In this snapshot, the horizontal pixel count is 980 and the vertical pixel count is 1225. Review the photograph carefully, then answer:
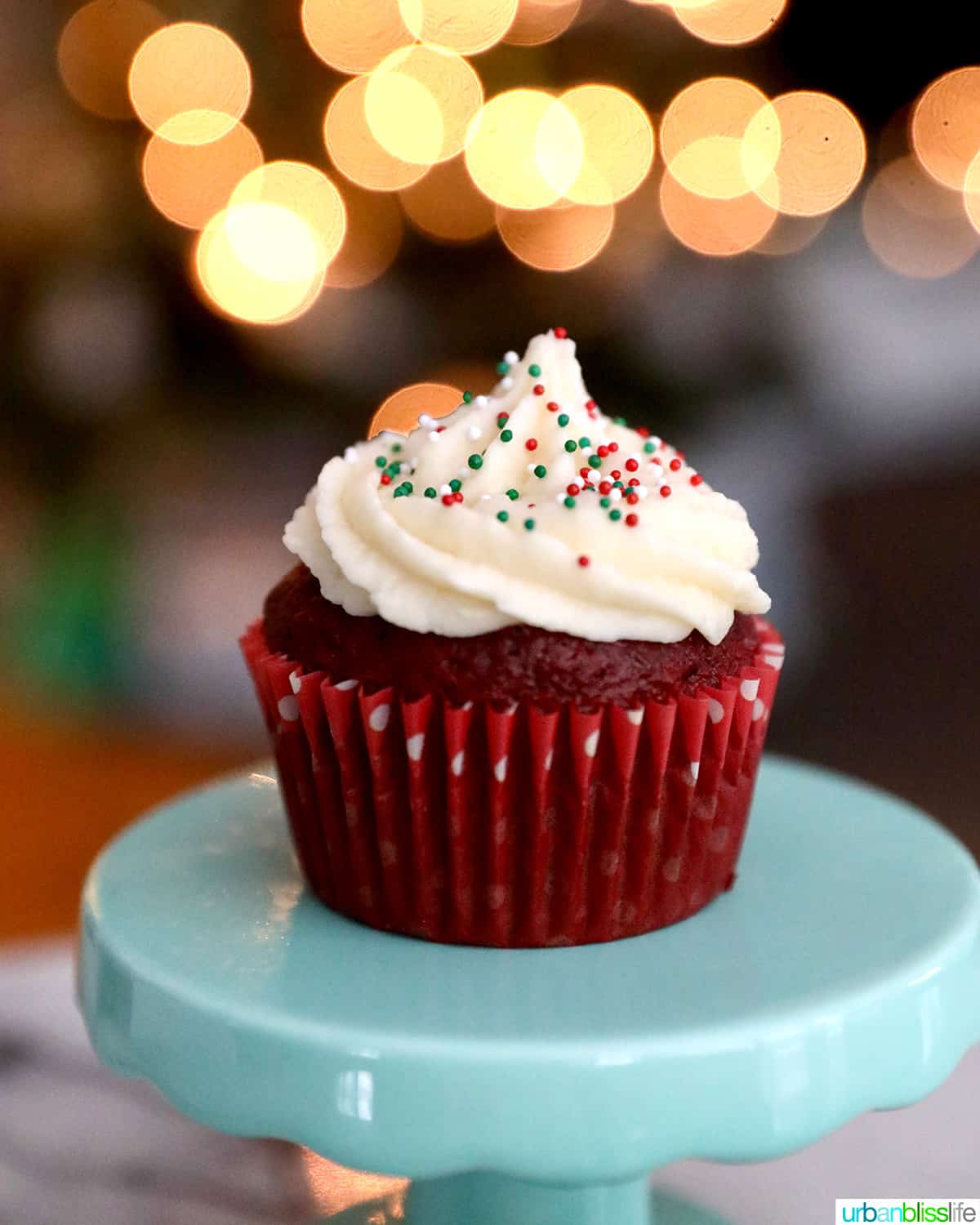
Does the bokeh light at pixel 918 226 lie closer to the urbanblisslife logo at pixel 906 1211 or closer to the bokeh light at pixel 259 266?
the bokeh light at pixel 259 266

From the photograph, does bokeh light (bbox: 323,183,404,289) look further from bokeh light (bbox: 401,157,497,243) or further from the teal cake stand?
the teal cake stand

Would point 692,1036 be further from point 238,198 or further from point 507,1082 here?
point 238,198

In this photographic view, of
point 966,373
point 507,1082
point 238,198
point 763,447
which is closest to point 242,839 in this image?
point 507,1082

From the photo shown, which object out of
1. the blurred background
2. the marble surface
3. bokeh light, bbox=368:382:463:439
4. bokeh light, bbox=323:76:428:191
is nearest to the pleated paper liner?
the marble surface

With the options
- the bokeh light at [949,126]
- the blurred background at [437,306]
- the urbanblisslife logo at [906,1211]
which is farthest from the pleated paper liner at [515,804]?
the bokeh light at [949,126]

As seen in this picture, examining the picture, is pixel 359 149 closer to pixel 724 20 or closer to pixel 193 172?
pixel 193 172

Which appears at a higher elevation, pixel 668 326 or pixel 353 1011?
pixel 668 326

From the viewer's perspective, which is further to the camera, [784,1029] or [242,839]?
[242,839]
